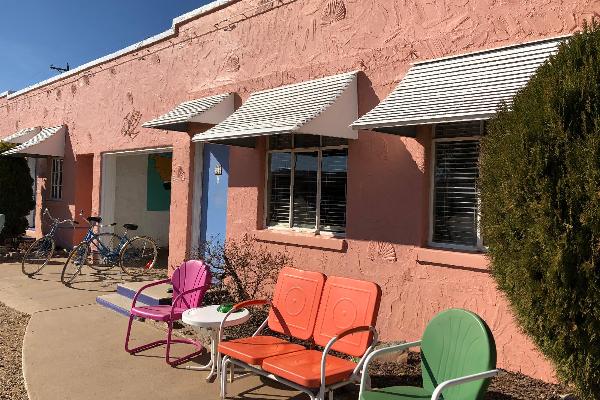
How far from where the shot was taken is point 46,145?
12.0 meters

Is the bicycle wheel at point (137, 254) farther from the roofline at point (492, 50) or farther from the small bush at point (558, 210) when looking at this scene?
the small bush at point (558, 210)

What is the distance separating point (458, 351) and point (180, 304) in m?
3.24

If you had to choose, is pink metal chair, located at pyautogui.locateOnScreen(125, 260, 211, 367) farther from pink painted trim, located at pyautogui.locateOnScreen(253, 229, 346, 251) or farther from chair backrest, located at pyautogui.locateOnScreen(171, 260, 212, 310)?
pink painted trim, located at pyautogui.locateOnScreen(253, 229, 346, 251)

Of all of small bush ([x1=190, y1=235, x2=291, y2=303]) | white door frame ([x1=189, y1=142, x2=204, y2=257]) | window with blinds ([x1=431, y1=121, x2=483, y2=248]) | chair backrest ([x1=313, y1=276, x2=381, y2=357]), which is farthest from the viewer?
white door frame ([x1=189, y1=142, x2=204, y2=257])

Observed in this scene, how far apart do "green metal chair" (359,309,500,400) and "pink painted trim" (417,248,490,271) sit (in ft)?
4.85

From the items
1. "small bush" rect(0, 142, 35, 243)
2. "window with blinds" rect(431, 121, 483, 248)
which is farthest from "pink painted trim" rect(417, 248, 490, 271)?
"small bush" rect(0, 142, 35, 243)

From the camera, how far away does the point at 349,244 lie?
19.8 ft

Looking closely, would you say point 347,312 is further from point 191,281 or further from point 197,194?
point 197,194

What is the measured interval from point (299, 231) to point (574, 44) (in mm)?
4301

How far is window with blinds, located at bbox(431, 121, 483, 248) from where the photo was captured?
511 cm

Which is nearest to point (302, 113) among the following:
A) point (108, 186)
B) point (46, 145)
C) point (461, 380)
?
point (461, 380)

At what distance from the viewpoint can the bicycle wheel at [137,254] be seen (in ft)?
30.4

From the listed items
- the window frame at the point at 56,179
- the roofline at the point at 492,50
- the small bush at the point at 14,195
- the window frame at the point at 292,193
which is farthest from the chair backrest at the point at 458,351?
the small bush at the point at 14,195

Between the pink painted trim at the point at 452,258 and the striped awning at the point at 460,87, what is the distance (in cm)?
126
